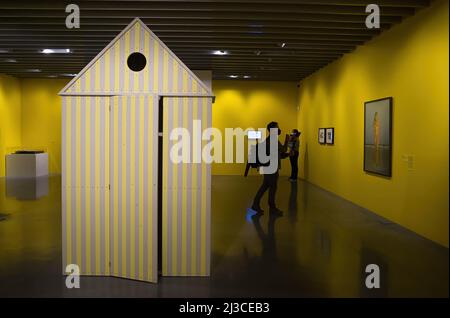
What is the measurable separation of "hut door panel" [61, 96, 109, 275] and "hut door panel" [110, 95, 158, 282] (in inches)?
3.9

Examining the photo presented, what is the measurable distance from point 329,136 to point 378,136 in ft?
11.8

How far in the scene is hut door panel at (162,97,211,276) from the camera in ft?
15.4

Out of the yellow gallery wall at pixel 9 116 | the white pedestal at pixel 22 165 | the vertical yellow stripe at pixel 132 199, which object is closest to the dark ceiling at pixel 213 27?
the vertical yellow stripe at pixel 132 199

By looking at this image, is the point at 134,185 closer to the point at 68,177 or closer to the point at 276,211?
the point at 68,177

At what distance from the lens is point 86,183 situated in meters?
4.78

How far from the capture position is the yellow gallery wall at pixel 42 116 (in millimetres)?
16828

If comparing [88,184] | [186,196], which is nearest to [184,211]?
[186,196]

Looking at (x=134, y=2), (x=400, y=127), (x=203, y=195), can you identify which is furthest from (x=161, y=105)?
(x=400, y=127)

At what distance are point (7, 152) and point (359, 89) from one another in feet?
39.4

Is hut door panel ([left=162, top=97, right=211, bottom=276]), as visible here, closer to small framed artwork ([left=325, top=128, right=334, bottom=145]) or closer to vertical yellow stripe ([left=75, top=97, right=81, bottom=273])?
vertical yellow stripe ([left=75, top=97, right=81, bottom=273])

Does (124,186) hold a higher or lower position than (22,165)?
higher

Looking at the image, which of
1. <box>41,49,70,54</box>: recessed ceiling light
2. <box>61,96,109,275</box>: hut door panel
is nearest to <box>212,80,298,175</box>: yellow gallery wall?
<box>41,49,70,54</box>: recessed ceiling light

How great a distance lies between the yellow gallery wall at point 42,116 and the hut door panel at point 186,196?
530 inches

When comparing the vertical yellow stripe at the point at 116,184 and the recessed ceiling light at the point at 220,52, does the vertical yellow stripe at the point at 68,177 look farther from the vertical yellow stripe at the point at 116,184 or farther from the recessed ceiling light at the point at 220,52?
the recessed ceiling light at the point at 220,52
